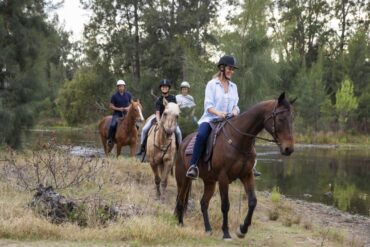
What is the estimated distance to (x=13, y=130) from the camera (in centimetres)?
1825

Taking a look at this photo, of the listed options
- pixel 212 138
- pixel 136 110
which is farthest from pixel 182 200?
pixel 136 110

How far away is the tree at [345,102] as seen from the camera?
40406 mm

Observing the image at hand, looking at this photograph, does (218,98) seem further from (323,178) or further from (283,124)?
(323,178)

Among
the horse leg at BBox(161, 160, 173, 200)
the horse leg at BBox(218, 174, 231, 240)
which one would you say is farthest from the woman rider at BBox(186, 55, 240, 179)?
the horse leg at BBox(161, 160, 173, 200)

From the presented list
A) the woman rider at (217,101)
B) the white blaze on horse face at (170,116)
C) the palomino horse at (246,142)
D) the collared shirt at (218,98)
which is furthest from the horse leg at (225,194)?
the white blaze on horse face at (170,116)

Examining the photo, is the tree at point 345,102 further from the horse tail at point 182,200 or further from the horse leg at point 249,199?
the horse leg at point 249,199

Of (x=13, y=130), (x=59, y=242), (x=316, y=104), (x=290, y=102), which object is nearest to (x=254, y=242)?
(x=290, y=102)

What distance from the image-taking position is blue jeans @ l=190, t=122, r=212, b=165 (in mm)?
7797

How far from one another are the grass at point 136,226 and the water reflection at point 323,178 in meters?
5.00

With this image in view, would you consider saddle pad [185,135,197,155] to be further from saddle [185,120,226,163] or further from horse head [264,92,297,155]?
horse head [264,92,297,155]

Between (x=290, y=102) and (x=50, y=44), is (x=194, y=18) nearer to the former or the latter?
(x=50, y=44)

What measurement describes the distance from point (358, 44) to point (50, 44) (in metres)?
33.3

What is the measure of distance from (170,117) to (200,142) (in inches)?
93.1

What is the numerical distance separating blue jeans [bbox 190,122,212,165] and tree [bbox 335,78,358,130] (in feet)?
114
